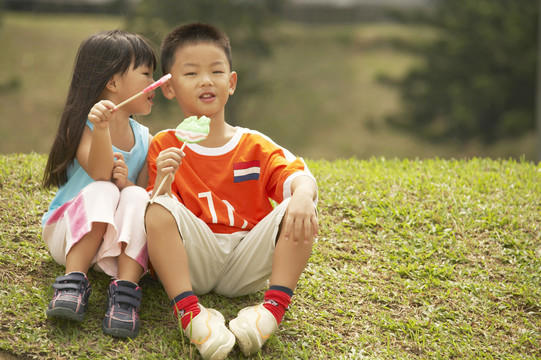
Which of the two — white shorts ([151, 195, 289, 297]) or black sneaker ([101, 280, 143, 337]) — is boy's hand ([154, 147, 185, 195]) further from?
black sneaker ([101, 280, 143, 337])

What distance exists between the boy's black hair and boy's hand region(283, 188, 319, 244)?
0.86 metres

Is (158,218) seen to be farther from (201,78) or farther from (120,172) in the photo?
(201,78)

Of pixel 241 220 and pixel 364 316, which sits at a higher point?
pixel 241 220

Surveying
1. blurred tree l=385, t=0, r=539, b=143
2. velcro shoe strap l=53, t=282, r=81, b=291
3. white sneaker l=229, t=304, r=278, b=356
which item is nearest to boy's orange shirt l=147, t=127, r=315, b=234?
white sneaker l=229, t=304, r=278, b=356

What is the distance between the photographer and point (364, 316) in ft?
10.3

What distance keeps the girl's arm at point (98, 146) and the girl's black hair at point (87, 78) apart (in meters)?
0.05

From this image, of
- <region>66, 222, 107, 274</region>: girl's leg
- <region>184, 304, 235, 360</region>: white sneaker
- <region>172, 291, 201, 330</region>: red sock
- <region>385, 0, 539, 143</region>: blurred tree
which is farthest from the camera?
<region>385, 0, 539, 143</region>: blurred tree

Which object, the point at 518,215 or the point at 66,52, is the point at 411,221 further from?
the point at 66,52

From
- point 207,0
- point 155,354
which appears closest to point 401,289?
point 155,354

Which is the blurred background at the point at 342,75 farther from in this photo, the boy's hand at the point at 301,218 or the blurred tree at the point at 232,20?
the boy's hand at the point at 301,218

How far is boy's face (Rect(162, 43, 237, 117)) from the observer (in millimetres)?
2928

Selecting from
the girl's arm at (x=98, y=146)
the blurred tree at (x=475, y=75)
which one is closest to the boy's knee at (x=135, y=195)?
the girl's arm at (x=98, y=146)

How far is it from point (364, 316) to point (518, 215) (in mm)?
1462

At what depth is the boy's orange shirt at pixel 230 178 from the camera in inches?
114
